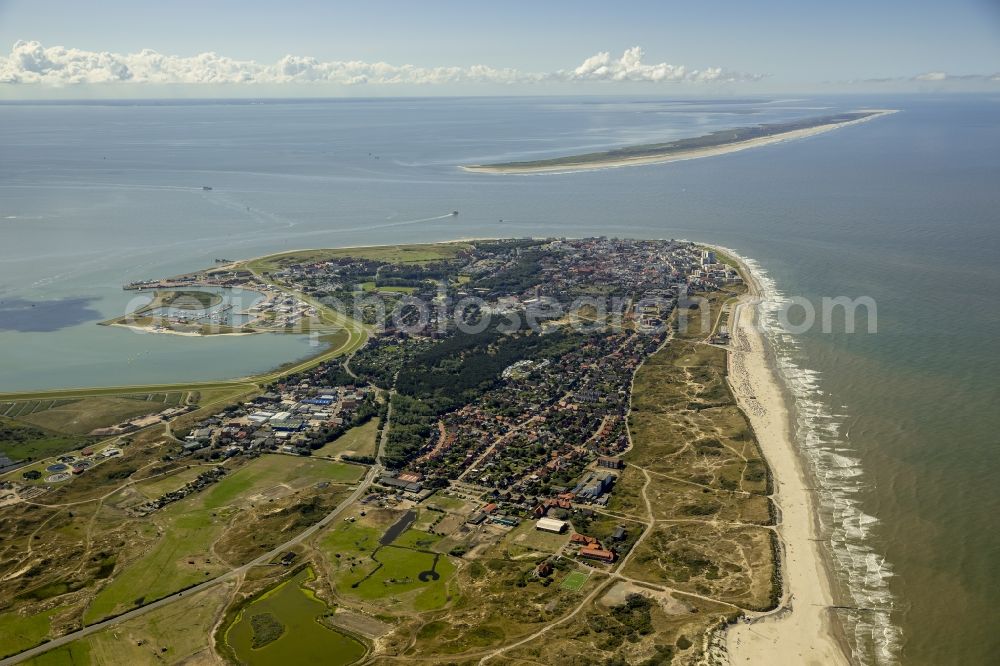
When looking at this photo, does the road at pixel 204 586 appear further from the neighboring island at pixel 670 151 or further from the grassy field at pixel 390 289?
the neighboring island at pixel 670 151

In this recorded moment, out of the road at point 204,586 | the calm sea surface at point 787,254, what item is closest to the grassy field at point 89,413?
the calm sea surface at point 787,254

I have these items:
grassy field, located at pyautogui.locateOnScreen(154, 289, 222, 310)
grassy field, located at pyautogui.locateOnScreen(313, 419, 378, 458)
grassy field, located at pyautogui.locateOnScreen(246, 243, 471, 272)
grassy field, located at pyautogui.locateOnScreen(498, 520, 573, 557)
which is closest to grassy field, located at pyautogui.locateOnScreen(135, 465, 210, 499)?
grassy field, located at pyautogui.locateOnScreen(313, 419, 378, 458)

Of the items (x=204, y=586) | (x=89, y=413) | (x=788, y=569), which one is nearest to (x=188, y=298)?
(x=89, y=413)

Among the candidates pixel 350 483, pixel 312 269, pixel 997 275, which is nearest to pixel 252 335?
pixel 312 269

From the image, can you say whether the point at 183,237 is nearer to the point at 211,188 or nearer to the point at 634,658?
the point at 211,188

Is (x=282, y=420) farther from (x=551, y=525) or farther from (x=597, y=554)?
(x=597, y=554)
